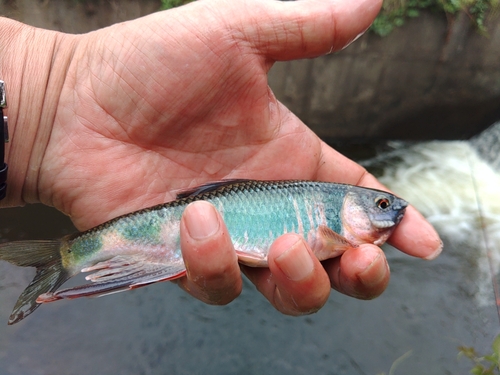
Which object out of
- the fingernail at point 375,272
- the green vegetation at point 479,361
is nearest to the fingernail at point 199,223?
the fingernail at point 375,272

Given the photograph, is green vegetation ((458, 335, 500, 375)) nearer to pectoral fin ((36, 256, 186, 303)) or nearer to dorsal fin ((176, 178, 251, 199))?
dorsal fin ((176, 178, 251, 199))

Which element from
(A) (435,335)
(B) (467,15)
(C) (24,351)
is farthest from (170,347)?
(B) (467,15)

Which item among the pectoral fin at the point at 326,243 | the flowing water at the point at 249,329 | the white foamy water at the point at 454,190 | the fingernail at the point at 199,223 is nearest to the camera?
the fingernail at the point at 199,223

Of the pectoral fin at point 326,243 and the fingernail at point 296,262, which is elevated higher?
the fingernail at point 296,262

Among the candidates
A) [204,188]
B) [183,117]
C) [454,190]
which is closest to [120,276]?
[204,188]

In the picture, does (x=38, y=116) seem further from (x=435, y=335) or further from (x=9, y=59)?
(x=435, y=335)

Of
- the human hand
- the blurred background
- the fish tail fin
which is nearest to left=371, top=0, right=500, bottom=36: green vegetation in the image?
the blurred background

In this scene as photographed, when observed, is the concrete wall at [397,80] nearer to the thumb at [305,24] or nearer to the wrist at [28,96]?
the wrist at [28,96]
